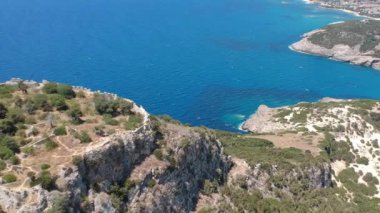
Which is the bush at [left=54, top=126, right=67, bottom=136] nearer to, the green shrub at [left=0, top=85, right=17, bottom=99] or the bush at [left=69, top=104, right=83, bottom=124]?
the bush at [left=69, top=104, right=83, bottom=124]

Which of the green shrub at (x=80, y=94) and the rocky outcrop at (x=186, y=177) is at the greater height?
the green shrub at (x=80, y=94)

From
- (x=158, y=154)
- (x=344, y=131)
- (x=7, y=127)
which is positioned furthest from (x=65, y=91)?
(x=344, y=131)

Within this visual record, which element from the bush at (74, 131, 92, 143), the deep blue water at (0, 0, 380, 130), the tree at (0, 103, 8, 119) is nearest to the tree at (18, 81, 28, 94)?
the tree at (0, 103, 8, 119)

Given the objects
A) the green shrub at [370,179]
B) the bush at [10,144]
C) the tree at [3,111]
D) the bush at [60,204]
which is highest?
the tree at [3,111]

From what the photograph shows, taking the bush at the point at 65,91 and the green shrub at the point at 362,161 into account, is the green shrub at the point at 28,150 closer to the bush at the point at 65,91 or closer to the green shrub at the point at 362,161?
the bush at the point at 65,91

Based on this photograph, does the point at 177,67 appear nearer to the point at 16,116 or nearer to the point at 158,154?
the point at 158,154

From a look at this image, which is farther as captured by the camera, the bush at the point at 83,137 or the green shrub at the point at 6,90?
the green shrub at the point at 6,90

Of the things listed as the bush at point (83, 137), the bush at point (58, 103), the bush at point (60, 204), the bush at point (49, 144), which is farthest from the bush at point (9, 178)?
the bush at point (58, 103)
